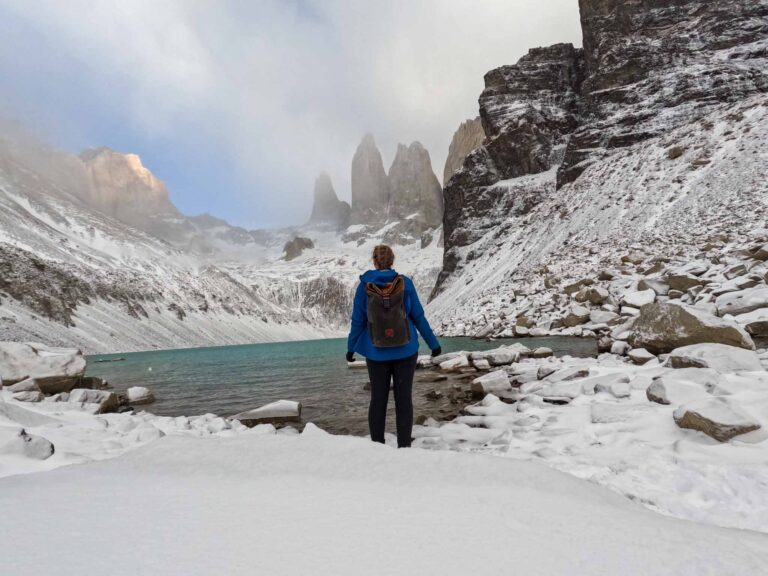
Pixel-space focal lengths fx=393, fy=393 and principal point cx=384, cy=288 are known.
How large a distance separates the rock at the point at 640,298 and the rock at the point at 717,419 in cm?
1575

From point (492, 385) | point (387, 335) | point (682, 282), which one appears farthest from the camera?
point (682, 282)

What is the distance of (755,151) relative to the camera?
3397 cm

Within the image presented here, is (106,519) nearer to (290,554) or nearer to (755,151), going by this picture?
(290,554)

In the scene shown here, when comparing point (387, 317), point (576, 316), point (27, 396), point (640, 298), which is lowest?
point (27, 396)

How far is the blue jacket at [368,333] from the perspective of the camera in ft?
15.7

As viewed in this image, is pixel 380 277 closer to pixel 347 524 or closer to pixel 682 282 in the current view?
pixel 347 524

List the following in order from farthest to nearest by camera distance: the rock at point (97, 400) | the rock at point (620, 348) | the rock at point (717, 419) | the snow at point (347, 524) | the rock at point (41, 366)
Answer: the rock at point (41, 366)
the rock at point (620, 348)
the rock at point (97, 400)
the rock at point (717, 419)
the snow at point (347, 524)

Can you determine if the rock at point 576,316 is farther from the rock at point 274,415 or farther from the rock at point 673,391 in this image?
the rock at point 274,415

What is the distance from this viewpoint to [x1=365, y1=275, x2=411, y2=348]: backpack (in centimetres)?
470

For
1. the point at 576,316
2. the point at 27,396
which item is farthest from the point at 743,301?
the point at 27,396

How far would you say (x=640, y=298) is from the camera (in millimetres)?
18703

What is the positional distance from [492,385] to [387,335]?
5.50 metres

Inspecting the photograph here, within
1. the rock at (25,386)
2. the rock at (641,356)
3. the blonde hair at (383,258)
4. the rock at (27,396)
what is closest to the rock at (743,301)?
the rock at (641,356)

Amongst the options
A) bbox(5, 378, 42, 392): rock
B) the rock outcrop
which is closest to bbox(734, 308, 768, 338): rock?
bbox(5, 378, 42, 392): rock
